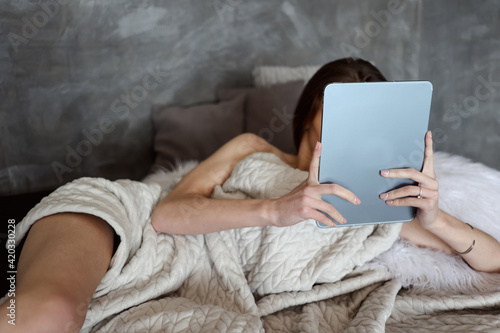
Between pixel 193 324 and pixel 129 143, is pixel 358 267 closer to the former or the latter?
pixel 193 324

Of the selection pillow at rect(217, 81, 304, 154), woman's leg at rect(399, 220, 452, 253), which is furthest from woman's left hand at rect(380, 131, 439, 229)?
pillow at rect(217, 81, 304, 154)

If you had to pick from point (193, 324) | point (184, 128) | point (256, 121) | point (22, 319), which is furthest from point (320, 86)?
point (22, 319)

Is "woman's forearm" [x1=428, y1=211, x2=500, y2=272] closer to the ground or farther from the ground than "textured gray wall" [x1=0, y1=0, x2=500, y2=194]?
closer to the ground

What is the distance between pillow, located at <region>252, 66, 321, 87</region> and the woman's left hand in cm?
121

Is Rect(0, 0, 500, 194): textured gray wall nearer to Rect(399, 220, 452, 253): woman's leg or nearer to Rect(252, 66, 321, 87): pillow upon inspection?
Rect(252, 66, 321, 87): pillow

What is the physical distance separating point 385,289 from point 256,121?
1.06 m

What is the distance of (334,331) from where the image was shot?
1129mm

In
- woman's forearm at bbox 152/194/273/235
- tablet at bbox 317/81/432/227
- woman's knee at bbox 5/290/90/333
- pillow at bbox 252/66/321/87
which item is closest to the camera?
woman's knee at bbox 5/290/90/333

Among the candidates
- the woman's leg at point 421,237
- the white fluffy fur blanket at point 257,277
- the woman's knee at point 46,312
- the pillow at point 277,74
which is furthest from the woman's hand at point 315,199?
the pillow at point 277,74

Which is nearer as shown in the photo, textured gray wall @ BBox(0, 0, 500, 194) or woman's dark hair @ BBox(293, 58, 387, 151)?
woman's dark hair @ BBox(293, 58, 387, 151)

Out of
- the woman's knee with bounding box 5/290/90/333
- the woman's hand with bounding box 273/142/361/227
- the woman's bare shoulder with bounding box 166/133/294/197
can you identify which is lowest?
the woman's knee with bounding box 5/290/90/333

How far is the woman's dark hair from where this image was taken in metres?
1.50

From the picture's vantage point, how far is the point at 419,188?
3.52ft

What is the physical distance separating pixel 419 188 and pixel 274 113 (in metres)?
1.09
